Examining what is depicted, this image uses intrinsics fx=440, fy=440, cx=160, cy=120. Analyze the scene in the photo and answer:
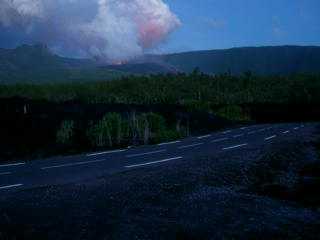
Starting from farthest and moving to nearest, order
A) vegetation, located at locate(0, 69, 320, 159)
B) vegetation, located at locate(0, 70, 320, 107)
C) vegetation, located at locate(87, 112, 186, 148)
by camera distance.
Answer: vegetation, located at locate(0, 70, 320, 107), vegetation, located at locate(0, 69, 320, 159), vegetation, located at locate(87, 112, 186, 148)

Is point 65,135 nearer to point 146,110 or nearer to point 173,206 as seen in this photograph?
point 146,110

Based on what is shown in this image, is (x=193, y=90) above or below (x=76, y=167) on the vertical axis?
below

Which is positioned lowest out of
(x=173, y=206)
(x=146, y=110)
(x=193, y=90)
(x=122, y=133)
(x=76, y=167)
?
(x=193, y=90)

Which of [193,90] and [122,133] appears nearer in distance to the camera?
[122,133]

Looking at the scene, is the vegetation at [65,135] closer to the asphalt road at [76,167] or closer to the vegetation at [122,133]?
the vegetation at [122,133]

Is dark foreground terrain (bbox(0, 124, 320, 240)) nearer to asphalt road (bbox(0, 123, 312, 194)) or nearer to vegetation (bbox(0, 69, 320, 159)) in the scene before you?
asphalt road (bbox(0, 123, 312, 194))

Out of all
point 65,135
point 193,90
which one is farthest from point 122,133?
point 193,90

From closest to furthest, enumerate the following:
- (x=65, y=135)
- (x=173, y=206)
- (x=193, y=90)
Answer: (x=173, y=206) < (x=65, y=135) < (x=193, y=90)

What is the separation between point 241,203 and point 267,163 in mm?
5616

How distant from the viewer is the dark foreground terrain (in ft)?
24.0

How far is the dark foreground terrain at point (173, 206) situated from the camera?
24.0 feet

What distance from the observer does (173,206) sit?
885cm

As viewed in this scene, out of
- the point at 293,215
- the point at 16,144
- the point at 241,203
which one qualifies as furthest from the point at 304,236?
the point at 16,144

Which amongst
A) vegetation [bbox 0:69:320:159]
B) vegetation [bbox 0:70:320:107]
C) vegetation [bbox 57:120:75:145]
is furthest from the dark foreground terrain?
vegetation [bbox 0:70:320:107]
